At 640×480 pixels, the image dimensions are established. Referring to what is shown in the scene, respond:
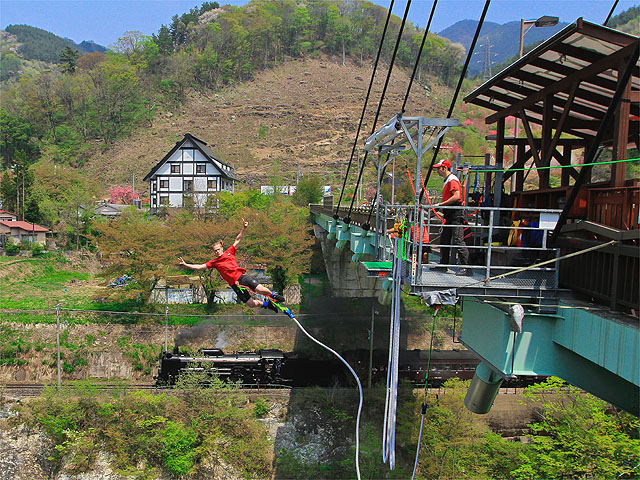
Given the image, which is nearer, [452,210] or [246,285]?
[452,210]

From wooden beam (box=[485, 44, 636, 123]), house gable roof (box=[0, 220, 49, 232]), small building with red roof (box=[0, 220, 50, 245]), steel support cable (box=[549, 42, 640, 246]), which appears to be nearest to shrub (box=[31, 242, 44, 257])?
small building with red roof (box=[0, 220, 50, 245])

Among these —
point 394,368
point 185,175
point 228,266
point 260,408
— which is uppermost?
point 185,175

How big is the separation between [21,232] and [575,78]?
4780cm

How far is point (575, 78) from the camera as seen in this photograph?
898 centimetres

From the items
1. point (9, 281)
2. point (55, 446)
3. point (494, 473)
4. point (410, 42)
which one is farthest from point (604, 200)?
point (410, 42)

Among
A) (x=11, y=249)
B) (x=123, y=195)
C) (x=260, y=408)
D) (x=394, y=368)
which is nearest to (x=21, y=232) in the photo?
(x=11, y=249)

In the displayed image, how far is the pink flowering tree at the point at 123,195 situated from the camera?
2598 inches

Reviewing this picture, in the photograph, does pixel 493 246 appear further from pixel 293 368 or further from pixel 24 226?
pixel 24 226

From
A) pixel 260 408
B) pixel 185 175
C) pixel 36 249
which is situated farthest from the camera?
pixel 185 175

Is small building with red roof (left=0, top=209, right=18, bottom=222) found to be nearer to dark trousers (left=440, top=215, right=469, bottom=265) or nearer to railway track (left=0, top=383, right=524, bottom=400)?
railway track (left=0, top=383, right=524, bottom=400)

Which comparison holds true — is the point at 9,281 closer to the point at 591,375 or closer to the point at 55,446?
the point at 55,446

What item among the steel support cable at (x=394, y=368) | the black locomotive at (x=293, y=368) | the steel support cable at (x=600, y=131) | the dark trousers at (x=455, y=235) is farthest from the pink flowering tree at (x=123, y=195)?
the steel support cable at (x=600, y=131)

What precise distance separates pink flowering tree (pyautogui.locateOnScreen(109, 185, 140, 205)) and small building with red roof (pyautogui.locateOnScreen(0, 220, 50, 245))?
64.4 feet

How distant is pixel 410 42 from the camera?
134250 mm
